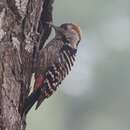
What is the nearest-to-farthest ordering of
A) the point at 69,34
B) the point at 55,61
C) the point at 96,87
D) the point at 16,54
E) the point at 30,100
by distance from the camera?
the point at 16,54, the point at 30,100, the point at 55,61, the point at 69,34, the point at 96,87

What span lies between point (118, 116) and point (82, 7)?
7920 mm

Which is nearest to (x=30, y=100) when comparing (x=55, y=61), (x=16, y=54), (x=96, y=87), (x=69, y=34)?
(x=16, y=54)

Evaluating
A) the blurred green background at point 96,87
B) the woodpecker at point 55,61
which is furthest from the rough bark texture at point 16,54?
the blurred green background at point 96,87

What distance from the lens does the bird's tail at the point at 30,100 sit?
760 cm

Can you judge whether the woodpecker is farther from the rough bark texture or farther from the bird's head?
the rough bark texture

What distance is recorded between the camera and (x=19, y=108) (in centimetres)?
741

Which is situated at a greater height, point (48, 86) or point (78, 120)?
point (48, 86)

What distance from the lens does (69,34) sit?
10680mm

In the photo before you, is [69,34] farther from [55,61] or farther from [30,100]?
[30,100]

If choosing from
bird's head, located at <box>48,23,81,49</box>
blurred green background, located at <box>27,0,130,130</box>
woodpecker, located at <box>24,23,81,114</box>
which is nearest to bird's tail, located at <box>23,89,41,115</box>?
woodpecker, located at <box>24,23,81,114</box>

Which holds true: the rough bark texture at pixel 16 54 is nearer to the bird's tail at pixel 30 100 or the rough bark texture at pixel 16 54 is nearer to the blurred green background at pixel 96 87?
the bird's tail at pixel 30 100

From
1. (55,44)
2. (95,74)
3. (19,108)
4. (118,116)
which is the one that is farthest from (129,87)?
(19,108)

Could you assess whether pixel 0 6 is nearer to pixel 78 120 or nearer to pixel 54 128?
pixel 54 128

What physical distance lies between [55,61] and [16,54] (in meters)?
2.36
